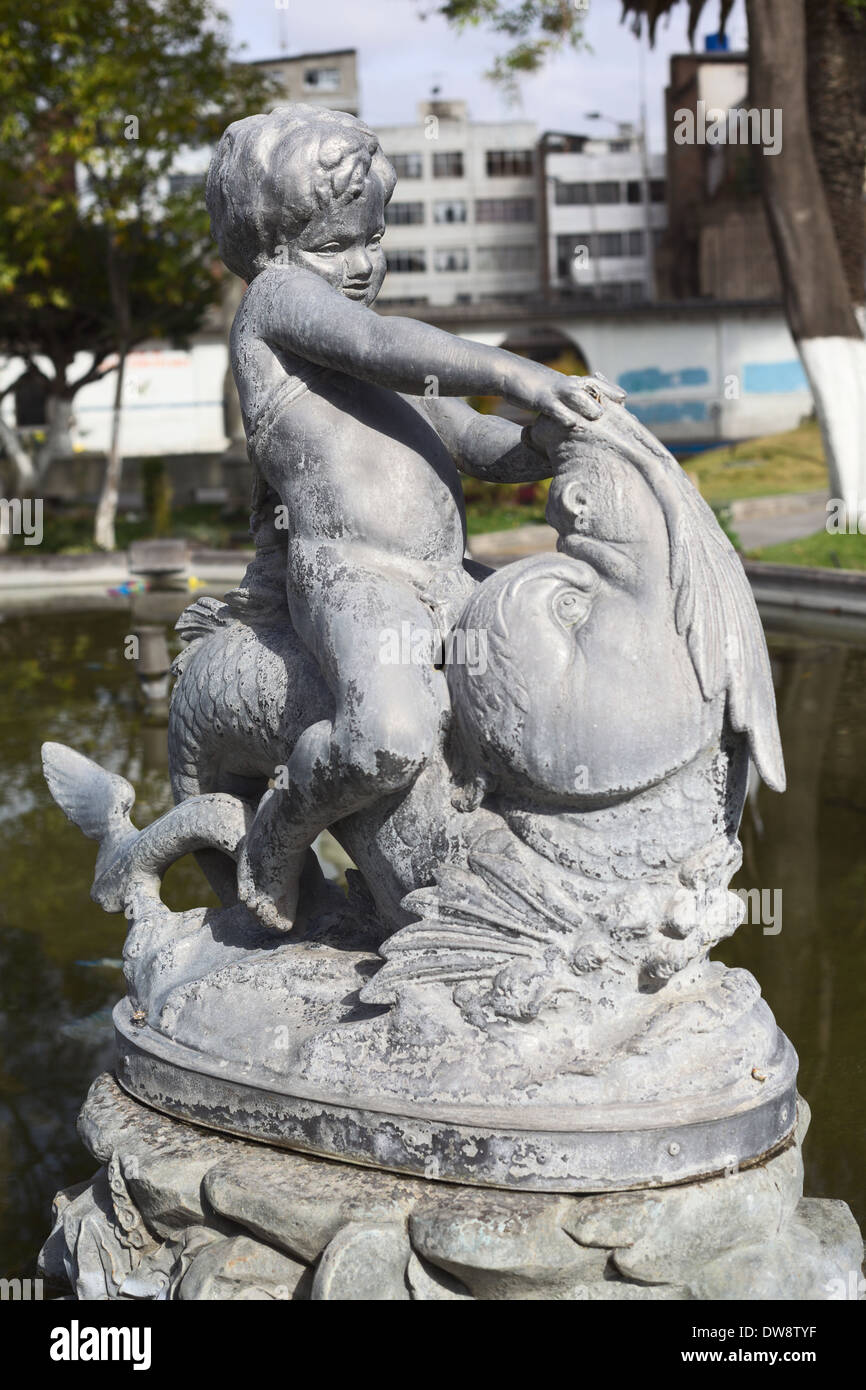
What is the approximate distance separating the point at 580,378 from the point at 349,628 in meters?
0.62

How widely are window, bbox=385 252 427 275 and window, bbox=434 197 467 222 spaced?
46.7 inches

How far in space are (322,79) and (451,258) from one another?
6148mm

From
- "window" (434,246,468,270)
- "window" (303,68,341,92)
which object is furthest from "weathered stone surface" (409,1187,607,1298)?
"window" (434,246,468,270)

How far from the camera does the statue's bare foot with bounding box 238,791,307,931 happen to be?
292cm

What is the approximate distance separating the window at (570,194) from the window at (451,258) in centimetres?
383

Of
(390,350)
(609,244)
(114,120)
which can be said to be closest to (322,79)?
(609,244)

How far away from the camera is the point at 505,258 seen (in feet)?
140

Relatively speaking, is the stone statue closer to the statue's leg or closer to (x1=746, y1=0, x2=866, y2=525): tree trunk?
the statue's leg

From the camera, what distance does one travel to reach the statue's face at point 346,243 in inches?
118

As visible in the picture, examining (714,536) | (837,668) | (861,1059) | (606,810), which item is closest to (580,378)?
(714,536)

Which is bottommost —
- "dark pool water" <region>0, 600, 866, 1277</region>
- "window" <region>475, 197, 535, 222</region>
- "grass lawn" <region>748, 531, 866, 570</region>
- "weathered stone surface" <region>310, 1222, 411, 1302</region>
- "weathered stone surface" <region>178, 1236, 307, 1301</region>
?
"grass lawn" <region>748, 531, 866, 570</region>

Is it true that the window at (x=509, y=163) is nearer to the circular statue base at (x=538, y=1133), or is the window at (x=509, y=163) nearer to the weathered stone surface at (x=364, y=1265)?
the circular statue base at (x=538, y=1133)

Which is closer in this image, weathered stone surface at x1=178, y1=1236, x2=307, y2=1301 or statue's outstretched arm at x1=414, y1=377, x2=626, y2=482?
weathered stone surface at x1=178, y1=1236, x2=307, y2=1301

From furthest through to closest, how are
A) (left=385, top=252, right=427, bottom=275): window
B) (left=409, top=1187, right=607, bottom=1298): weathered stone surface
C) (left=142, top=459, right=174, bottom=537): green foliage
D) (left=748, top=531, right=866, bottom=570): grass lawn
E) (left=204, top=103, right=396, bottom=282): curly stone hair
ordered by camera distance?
(left=385, top=252, right=427, bottom=275): window
(left=142, top=459, right=174, bottom=537): green foliage
(left=748, top=531, right=866, bottom=570): grass lawn
(left=204, top=103, right=396, bottom=282): curly stone hair
(left=409, top=1187, right=607, bottom=1298): weathered stone surface
